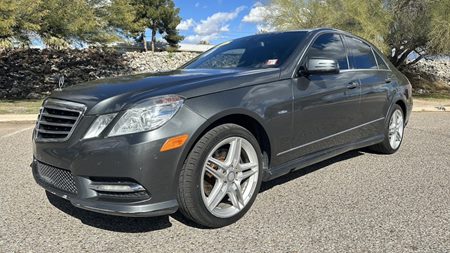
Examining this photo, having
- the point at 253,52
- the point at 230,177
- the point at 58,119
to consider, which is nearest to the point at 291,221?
the point at 230,177

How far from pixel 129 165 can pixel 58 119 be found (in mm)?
804

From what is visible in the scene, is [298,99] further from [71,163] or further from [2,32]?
[2,32]

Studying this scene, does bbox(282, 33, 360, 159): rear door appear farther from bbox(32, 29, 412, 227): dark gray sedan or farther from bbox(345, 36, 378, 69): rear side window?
bbox(345, 36, 378, 69): rear side window

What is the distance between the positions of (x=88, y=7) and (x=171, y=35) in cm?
4322

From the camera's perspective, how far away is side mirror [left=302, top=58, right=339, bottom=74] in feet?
13.0

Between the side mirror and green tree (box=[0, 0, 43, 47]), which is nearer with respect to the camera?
the side mirror

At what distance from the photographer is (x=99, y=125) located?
3.03 m

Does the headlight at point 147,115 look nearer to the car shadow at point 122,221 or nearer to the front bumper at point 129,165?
the front bumper at point 129,165

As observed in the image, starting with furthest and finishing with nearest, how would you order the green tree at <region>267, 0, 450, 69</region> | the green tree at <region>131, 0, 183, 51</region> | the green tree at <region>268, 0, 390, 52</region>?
the green tree at <region>131, 0, 183, 51</region> → the green tree at <region>268, 0, 390, 52</region> → the green tree at <region>267, 0, 450, 69</region>

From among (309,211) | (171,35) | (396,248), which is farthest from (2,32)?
(171,35)

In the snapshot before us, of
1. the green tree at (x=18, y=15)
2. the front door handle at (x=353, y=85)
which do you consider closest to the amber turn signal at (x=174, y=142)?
the front door handle at (x=353, y=85)

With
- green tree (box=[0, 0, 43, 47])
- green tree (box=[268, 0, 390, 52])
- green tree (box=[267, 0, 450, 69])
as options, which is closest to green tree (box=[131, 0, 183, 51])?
green tree (box=[268, 0, 390, 52])

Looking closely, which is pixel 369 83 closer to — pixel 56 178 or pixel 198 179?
pixel 198 179

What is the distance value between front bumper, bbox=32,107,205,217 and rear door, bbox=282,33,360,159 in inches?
47.8
